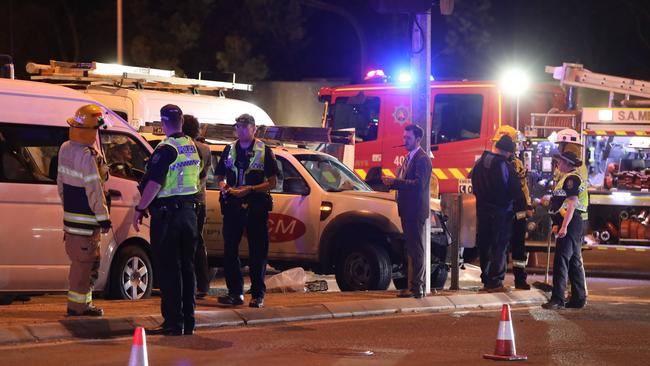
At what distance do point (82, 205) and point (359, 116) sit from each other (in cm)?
1023

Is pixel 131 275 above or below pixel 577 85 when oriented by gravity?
below

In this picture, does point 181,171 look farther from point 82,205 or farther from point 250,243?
point 250,243

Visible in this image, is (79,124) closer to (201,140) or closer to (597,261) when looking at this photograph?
(201,140)

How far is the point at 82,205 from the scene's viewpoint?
35.3 ft

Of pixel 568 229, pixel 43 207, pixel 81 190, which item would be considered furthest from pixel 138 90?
pixel 568 229

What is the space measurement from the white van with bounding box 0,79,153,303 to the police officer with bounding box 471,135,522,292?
3.83m

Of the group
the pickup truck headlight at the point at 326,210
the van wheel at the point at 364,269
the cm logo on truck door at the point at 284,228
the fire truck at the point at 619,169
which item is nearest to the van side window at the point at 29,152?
the cm logo on truck door at the point at 284,228

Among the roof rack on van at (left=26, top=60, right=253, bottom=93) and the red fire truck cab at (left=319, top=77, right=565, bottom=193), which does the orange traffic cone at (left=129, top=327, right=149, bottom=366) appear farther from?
the red fire truck cab at (left=319, top=77, right=565, bottom=193)

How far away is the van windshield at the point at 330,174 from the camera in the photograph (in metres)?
15.2

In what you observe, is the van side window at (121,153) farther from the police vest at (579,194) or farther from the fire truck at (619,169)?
the fire truck at (619,169)

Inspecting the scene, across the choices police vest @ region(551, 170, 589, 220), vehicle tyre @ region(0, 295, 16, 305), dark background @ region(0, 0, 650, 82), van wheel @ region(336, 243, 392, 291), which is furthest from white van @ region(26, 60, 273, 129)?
dark background @ region(0, 0, 650, 82)

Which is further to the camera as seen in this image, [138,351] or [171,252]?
[171,252]

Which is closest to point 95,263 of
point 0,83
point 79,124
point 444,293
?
point 79,124

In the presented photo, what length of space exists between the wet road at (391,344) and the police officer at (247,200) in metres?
0.79
